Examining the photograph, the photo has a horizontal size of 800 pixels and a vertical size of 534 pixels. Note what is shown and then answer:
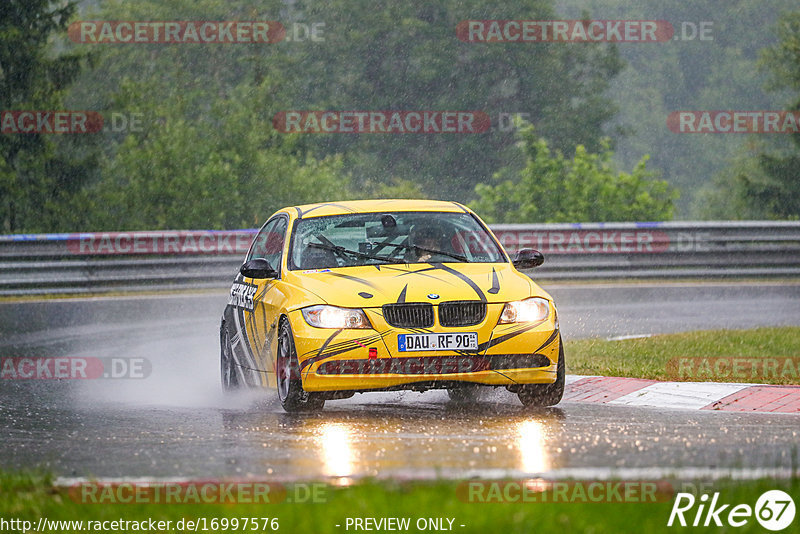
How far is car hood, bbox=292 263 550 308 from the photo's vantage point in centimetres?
913

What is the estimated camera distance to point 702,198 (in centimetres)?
9031

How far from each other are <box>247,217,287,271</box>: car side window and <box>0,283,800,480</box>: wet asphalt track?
3.70ft

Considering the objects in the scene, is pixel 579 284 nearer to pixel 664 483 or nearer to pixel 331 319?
pixel 331 319

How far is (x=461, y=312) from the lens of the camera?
29.9 feet

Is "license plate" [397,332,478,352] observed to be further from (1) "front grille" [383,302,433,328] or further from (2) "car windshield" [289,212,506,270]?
(2) "car windshield" [289,212,506,270]

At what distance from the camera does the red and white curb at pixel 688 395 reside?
9672 mm

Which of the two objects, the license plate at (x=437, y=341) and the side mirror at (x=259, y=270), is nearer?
the license plate at (x=437, y=341)

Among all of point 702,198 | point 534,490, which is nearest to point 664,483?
point 534,490

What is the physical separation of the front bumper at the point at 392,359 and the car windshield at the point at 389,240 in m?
0.98

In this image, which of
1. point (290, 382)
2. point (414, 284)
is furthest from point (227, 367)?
point (414, 284)

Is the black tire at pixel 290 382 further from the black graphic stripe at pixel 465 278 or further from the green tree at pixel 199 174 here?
the green tree at pixel 199 174

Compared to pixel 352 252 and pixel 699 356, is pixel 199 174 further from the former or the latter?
pixel 352 252

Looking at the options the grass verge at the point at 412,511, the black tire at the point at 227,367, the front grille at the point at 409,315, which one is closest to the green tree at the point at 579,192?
the black tire at the point at 227,367

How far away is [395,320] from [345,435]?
1.17m
